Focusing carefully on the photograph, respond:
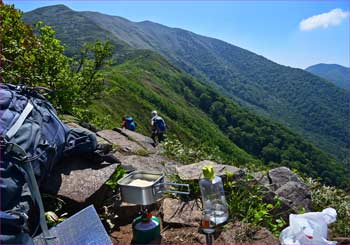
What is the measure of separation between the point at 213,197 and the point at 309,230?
1.28m

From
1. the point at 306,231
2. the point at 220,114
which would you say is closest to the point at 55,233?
the point at 306,231

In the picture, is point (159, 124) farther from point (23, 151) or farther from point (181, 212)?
point (23, 151)

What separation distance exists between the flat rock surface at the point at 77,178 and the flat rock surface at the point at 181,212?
2.95 ft

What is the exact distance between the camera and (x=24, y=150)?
329cm

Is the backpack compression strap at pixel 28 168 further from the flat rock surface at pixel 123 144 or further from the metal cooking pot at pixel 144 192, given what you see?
the flat rock surface at pixel 123 144

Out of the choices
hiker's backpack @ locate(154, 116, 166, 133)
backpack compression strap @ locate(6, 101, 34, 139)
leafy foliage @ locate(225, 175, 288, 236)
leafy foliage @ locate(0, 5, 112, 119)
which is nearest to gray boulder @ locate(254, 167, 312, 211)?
leafy foliage @ locate(225, 175, 288, 236)

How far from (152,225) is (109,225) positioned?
0.75 meters

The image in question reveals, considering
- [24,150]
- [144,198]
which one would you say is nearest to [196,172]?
[144,198]

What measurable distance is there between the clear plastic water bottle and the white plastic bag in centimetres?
79

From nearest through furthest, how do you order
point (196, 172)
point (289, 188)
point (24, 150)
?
point (24, 150), point (196, 172), point (289, 188)

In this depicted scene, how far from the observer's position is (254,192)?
5090mm

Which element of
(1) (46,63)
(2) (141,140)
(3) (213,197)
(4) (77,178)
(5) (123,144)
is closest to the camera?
(4) (77,178)

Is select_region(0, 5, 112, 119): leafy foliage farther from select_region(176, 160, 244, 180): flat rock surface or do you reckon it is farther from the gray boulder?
the gray boulder

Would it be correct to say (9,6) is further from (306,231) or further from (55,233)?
(306,231)
